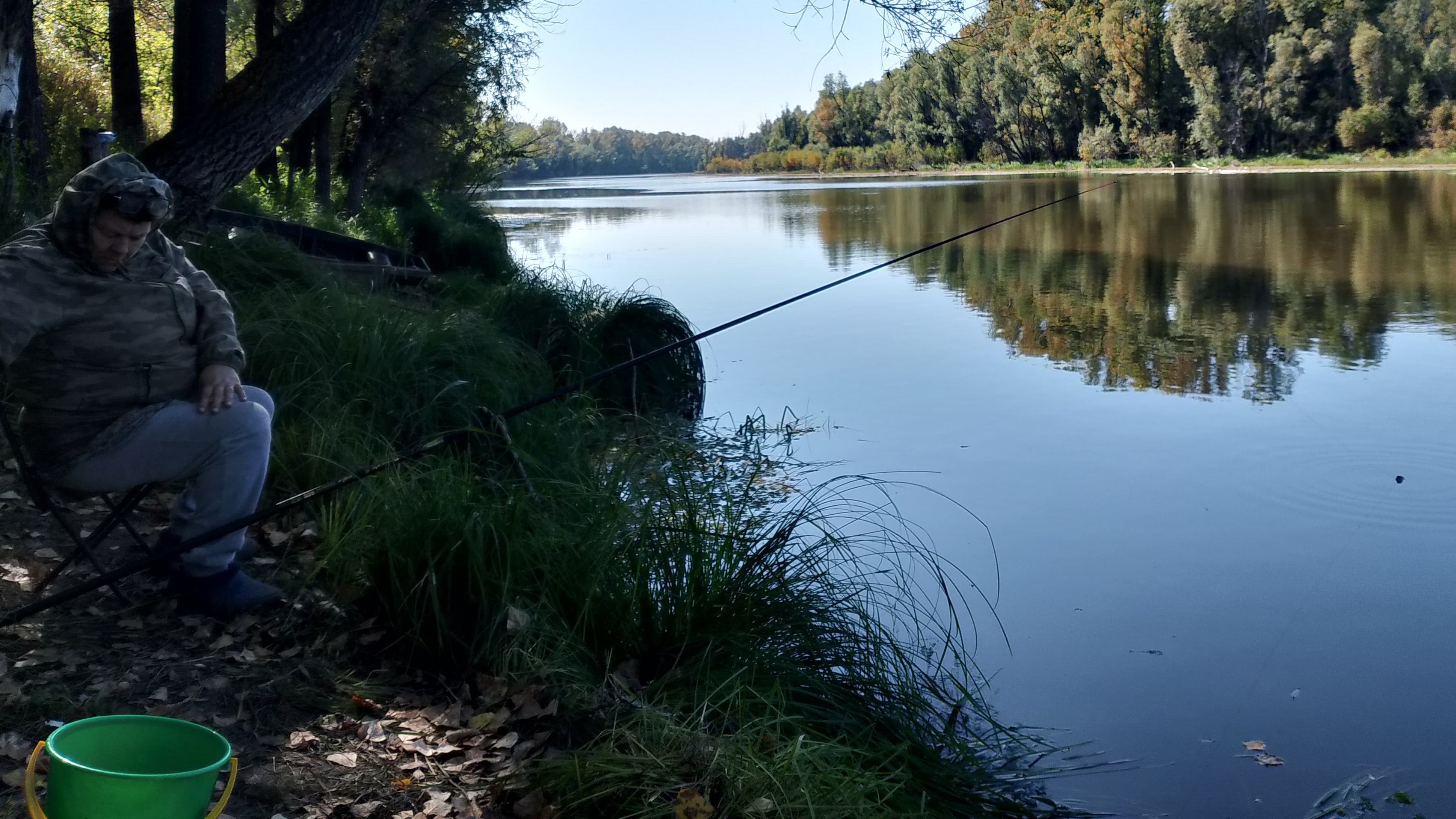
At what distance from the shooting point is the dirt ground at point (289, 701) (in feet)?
9.28

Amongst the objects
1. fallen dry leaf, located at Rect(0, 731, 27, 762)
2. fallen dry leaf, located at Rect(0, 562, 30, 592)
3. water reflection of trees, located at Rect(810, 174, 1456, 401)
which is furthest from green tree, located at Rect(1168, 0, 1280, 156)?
fallen dry leaf, located at Rect(0, 731, 27, 762)

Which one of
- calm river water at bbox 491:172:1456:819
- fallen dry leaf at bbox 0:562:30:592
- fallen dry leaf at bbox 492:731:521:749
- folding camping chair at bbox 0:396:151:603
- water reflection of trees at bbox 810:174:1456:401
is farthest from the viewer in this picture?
water reflection of trees at bbox 810:174:1456:401

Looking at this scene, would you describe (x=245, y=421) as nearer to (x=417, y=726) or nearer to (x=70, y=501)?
(x=70, y=501)

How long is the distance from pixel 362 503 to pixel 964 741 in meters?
2.01

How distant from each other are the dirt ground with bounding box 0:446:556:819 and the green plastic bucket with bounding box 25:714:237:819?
0.38m

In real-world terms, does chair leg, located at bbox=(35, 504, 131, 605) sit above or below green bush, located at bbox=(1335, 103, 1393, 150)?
below

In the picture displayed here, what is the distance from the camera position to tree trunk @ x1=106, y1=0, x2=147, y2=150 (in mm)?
12094

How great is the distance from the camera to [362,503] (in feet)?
14.0

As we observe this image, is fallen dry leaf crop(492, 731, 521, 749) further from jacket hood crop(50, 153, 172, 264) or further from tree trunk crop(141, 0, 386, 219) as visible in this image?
tree trunk crop(141, 0, 386, 219)

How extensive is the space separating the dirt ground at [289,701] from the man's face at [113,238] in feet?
3.06

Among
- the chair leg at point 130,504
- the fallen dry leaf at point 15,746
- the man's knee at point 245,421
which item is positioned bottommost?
the fallen dry leaf at point 15,746

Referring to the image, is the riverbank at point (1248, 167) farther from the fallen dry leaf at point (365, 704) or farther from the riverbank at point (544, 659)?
the fallen dry leaf at point (365, 704)

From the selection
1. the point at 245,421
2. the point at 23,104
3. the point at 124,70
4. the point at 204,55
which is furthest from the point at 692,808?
the point at 124,70

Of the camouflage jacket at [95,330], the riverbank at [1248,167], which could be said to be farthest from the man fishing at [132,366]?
the riverbank at [1248,167]
